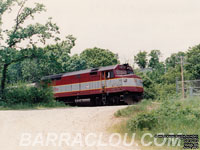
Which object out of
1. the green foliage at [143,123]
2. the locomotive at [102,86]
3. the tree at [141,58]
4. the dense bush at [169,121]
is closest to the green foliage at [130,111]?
the dense bush at [169,121]

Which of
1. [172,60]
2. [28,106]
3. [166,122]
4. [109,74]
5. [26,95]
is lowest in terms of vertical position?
[166,122]

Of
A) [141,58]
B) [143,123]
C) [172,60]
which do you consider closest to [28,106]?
[143,123]

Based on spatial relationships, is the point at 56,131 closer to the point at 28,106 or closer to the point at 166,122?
the point at 166,122

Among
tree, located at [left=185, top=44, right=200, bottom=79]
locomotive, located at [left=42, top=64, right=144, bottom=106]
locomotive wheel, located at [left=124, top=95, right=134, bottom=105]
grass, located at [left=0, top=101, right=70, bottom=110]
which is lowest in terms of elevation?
grass, located at [left=0, top=101, right=70, bottom=110]

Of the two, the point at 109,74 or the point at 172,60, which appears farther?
the point at 172,60

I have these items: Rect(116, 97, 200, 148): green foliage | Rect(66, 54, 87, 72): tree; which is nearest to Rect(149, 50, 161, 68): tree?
Rect(66, 54, 87, 72): tree

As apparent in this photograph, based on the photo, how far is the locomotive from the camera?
2192cm

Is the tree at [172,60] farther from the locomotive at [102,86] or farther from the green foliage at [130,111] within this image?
the green foliage at [130,111]

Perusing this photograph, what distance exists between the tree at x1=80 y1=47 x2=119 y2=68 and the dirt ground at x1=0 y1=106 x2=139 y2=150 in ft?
144

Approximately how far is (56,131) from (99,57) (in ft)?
169

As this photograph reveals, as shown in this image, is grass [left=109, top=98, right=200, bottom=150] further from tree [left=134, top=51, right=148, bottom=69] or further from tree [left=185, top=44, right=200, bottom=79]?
tree [left=134, top=51, right=148, bottom=69]

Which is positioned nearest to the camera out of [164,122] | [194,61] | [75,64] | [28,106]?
[164,122]

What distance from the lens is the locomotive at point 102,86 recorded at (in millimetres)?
21922

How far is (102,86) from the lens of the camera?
23031mm
